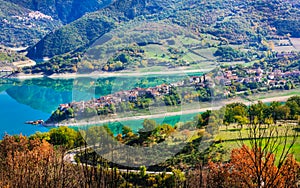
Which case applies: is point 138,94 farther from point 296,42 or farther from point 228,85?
point 296,42

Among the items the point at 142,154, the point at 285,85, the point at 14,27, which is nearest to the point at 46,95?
the point at 285,85

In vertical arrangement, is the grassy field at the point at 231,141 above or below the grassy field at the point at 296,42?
below

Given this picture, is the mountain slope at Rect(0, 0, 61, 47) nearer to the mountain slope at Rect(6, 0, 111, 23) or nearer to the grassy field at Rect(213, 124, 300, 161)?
the mountain slope at Rect(6, 0, 111, 23)

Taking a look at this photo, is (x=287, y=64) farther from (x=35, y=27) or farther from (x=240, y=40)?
(x=35, y=27)

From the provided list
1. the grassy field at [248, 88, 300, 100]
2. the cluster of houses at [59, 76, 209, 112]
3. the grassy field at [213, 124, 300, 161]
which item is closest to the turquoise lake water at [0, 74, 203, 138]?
the cluster of houses at [59, 76, 209, 112]

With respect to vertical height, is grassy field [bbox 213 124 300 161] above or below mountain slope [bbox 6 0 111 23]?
below

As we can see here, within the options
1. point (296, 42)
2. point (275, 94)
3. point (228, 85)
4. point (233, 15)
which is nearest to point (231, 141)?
point (228, 85)

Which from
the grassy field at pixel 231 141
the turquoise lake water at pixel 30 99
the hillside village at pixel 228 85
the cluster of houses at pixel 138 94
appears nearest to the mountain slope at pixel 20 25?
the turquoise lake water at pixel 30 99

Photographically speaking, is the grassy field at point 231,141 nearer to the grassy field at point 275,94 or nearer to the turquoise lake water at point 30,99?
the turquoise lake water at point 30,99
